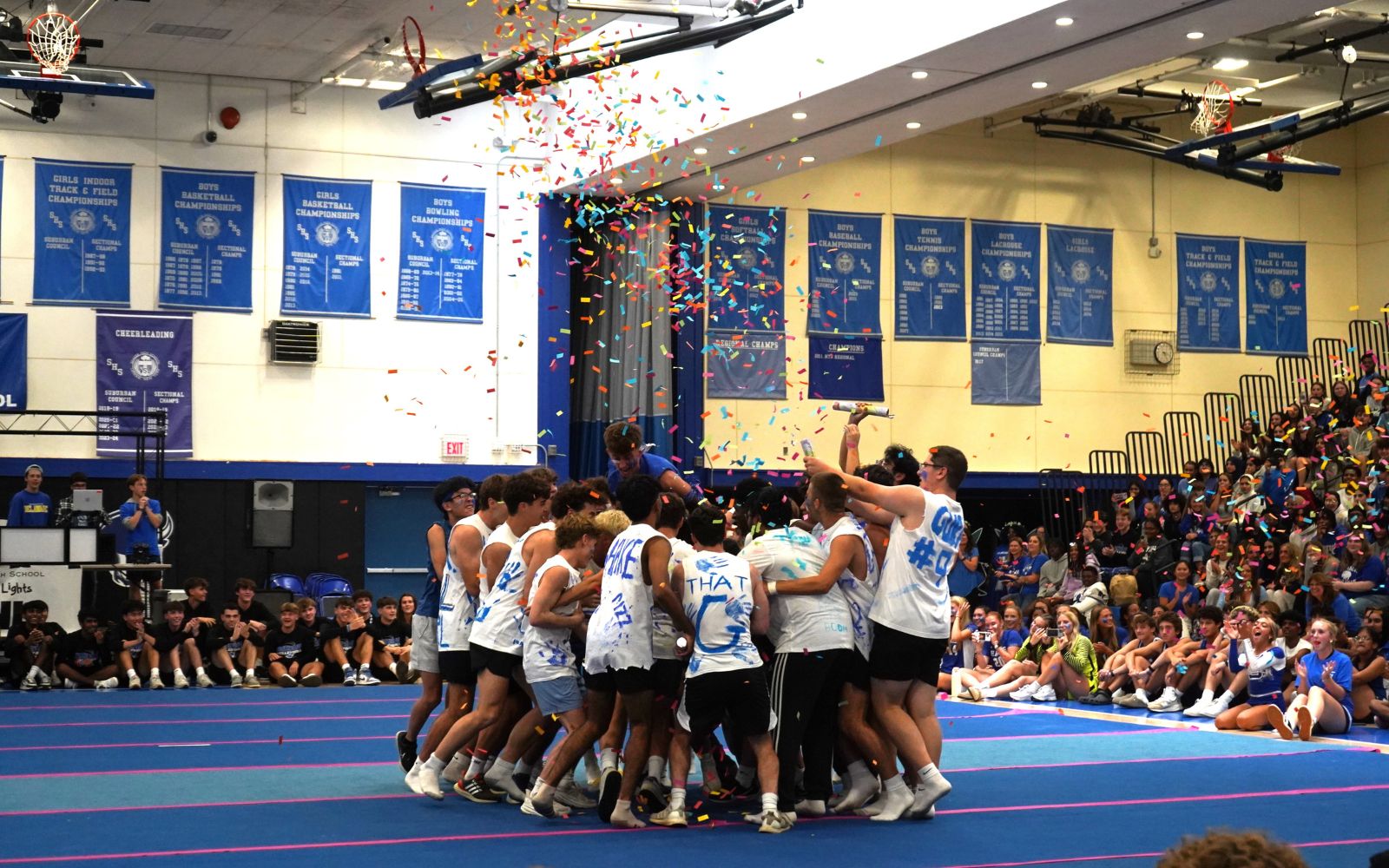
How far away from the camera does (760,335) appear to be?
73.6ft

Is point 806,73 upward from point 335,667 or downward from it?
upward

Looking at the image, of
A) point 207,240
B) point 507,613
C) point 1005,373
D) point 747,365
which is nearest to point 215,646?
point 207,240

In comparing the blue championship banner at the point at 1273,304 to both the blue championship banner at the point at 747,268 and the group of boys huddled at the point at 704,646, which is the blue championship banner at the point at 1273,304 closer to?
the blue championship banner at the point at 747,268

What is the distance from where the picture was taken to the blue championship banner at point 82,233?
19438mm

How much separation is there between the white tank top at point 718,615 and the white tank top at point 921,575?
72 cm

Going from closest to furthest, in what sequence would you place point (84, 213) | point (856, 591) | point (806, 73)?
point (856, 591)
point (806, 73)
point (84, 213)

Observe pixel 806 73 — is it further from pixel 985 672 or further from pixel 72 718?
pixel 72 718

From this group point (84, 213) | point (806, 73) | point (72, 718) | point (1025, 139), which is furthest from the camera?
point (1025, 139)

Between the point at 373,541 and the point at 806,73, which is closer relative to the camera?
the point at 806,73

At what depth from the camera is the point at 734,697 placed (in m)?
7.51

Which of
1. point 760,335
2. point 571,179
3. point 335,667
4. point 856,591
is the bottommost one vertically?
point 335,667

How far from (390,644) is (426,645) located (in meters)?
9.07

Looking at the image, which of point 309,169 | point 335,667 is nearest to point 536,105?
point 309,169

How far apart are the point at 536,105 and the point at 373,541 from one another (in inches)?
240
